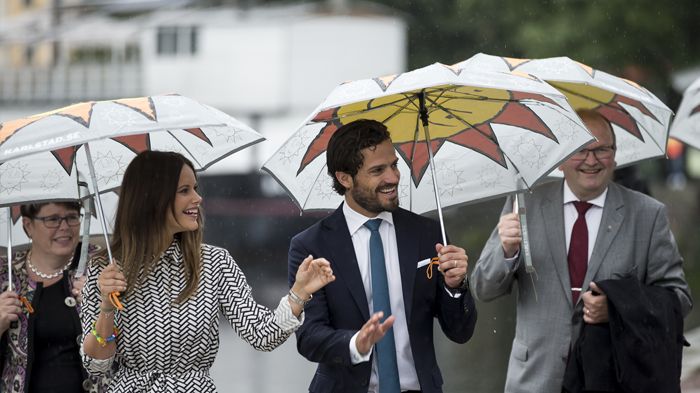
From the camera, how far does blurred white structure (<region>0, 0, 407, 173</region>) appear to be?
44.0m

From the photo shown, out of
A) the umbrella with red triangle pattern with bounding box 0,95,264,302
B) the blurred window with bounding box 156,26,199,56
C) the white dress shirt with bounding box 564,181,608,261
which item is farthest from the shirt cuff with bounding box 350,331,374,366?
the blurred window with bounding box 156,26,199,56

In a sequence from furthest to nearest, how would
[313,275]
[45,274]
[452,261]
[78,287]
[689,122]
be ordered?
1. [689,122]
2. [45,274]
3. [78,287]
4. [452,261]
5. [313,275]

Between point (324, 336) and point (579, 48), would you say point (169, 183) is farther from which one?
point (579, 48)

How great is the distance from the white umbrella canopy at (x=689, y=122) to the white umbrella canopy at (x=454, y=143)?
99 cm

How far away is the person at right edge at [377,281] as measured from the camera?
4883 millimetres

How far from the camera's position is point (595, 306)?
5.41 metres

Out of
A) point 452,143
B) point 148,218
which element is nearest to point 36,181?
point 148,218

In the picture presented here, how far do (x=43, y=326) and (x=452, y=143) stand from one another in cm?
198

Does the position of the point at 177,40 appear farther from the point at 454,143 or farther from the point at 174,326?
the point at 174,326

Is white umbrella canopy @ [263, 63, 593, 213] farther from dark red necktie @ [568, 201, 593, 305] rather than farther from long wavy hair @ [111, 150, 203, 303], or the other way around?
long wavy hair @ [111, 150, 203, 303]

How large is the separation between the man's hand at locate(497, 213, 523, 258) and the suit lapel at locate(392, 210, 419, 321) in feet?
2.37

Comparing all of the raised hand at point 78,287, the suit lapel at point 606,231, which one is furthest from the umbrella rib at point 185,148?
the suit lapel at point 606,231

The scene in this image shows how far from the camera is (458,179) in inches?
230

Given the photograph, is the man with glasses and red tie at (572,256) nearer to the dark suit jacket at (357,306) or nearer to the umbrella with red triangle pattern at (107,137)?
the dark suit jacket at (357,306)
